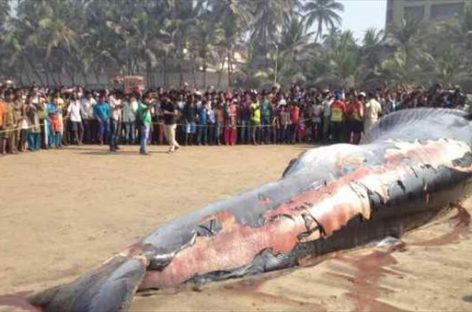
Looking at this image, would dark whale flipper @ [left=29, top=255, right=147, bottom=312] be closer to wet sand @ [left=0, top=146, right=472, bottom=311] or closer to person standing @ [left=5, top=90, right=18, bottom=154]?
wet sand @ [left=0, top=146, right=472, bottom=311]

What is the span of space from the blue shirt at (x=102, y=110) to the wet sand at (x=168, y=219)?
193 inches

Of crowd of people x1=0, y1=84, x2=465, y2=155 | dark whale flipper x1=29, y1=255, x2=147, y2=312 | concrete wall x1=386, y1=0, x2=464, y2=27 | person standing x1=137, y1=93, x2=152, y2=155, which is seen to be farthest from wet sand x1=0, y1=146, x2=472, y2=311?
concrete wall x1=386, y1=0, x2=464, y2=27

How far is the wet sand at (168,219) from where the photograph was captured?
5.42 metres

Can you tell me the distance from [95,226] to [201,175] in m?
4.58

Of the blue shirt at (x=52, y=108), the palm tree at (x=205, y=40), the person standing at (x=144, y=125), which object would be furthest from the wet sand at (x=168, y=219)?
the palm tree at (x=205, y=40)

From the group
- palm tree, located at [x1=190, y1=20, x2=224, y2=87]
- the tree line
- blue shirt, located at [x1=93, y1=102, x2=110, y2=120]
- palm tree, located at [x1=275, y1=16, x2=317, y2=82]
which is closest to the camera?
blue shirt, located at [x1=93, y1=102, x2=110, y2=120]

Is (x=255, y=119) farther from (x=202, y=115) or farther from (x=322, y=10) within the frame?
(x=322, y=10)

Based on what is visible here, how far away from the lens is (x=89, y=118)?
1819cm

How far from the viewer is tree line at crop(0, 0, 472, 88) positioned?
137 feet

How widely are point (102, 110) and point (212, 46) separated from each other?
31.0m

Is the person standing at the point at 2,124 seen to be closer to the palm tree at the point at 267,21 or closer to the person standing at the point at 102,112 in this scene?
the person standing at the point at 102,112

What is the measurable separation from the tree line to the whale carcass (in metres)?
31.8

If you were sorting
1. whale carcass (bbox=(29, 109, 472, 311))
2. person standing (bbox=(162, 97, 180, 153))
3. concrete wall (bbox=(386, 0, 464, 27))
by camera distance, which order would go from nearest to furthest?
whale carcass (bbox=(29, 109, 472, 311)) < person standing (bbox=(162, 97, 180, 153)) < concrete wall (bbox=(386, 0, 464, 27))

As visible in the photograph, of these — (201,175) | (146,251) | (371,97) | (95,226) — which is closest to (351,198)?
(146,251)
